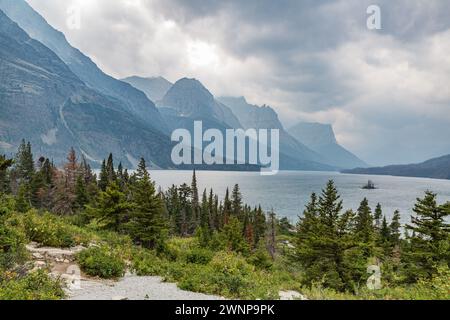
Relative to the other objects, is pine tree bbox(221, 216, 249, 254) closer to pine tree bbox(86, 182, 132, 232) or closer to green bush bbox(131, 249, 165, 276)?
pine tree bbox(86, 182, 132, 232)

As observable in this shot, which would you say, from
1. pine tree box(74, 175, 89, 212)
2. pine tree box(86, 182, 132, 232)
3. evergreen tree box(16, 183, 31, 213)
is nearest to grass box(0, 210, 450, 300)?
pine tree box(86, 182, 132, 232)

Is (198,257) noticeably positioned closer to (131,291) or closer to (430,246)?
(131,291)

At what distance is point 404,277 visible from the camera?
22.9 meters

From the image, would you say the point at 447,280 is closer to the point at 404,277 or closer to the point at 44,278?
the point at 44,278

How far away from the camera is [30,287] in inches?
340

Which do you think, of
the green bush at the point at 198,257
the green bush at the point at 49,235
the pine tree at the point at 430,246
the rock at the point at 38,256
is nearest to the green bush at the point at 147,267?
the green bush at the point at 198,257

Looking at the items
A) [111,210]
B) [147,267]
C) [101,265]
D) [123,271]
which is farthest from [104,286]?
[111,210]

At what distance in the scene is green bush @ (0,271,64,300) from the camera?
7622 mm

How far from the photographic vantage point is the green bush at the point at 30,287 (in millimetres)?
7622

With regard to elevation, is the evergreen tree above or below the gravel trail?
above

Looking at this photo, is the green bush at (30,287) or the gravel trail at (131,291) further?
the gravel trail at (131,291)

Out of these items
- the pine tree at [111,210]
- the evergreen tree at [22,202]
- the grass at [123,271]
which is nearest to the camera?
the grass at [123,271]

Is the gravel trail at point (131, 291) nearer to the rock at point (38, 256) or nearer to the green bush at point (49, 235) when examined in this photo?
the rock at point (38, 256)
